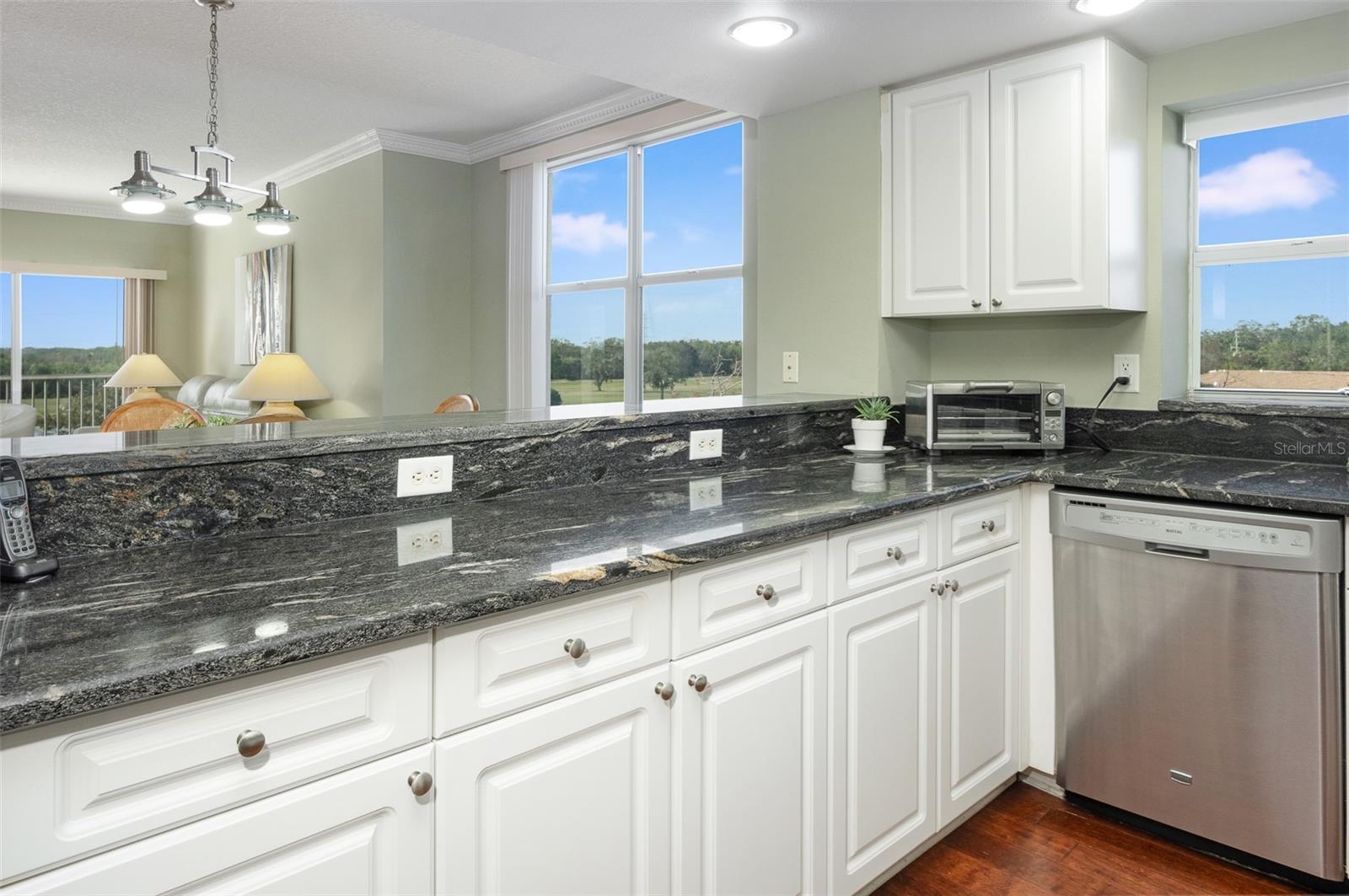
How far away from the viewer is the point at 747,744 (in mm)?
1548

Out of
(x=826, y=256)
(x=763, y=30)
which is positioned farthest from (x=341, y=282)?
(x=763, y=30)

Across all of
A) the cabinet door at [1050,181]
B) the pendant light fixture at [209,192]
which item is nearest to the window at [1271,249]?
the cabinet door at [1050,181]

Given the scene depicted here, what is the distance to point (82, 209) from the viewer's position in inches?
302

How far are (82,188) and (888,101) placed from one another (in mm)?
6892

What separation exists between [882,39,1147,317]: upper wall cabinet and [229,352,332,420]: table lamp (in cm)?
354

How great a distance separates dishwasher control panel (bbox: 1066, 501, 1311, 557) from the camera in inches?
73.5

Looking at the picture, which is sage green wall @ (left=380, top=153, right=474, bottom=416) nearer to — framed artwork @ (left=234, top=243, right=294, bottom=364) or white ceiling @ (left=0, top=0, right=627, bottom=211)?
white ceiling @ (left=0, top=0, right=627, bottom=211)

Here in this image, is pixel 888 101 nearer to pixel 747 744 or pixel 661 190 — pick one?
pixel 661 190

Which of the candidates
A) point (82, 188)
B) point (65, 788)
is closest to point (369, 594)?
point (65, 788)

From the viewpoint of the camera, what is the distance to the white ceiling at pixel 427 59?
2.27m

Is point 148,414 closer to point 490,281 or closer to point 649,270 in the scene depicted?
point 490,281

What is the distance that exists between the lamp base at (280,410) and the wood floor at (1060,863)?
13.8 feet

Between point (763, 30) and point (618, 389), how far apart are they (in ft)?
8.44

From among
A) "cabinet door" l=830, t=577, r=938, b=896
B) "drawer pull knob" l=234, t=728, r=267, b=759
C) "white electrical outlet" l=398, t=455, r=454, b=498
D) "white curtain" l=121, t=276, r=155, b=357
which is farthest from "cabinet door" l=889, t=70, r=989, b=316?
"white curtain" l=121, t=276, r=155, b=357
